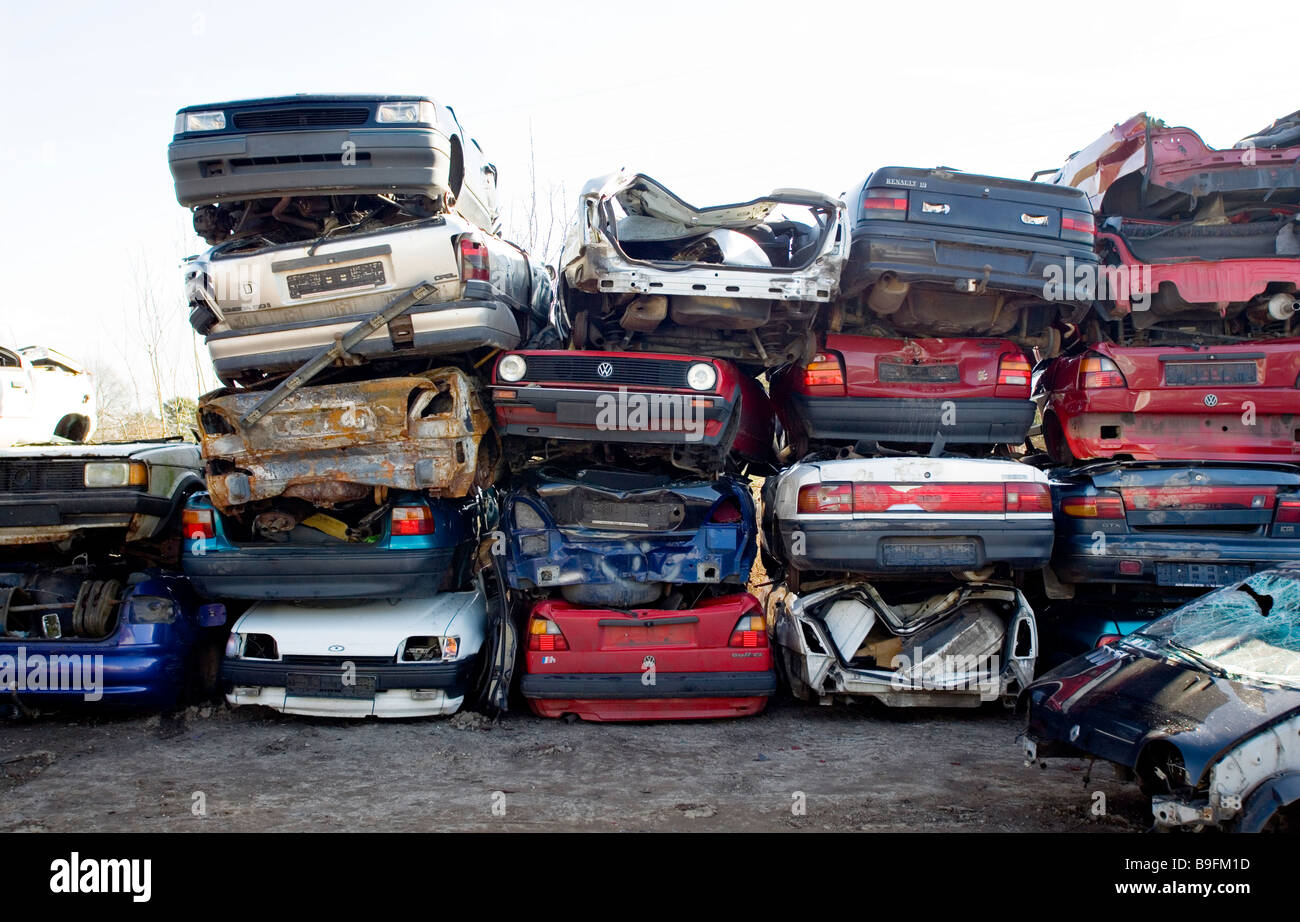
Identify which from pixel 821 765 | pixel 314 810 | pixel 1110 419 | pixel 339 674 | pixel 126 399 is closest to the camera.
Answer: pixel 314 810

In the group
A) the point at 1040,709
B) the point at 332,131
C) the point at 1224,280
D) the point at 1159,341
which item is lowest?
the point at 1040,709

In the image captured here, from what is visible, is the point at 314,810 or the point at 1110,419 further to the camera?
the point at 1110,419

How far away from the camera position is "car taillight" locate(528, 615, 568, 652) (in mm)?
6086

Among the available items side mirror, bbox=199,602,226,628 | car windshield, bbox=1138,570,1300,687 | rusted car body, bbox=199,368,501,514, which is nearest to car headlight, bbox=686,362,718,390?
rusted car body, bbox=199,368,501,514

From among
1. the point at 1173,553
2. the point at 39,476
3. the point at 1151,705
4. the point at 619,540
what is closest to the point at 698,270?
the point at 619,540

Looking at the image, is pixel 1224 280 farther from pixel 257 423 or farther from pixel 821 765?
pixel 257 423

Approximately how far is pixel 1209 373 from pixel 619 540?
4179mm

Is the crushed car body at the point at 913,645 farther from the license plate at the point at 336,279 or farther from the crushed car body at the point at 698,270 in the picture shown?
the license plate at the point at 336,279

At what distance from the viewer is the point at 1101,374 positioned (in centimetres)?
687

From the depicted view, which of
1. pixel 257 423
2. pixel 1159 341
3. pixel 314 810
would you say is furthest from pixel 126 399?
pixel 1159 341

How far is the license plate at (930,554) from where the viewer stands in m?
6.03

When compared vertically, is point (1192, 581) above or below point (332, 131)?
below
